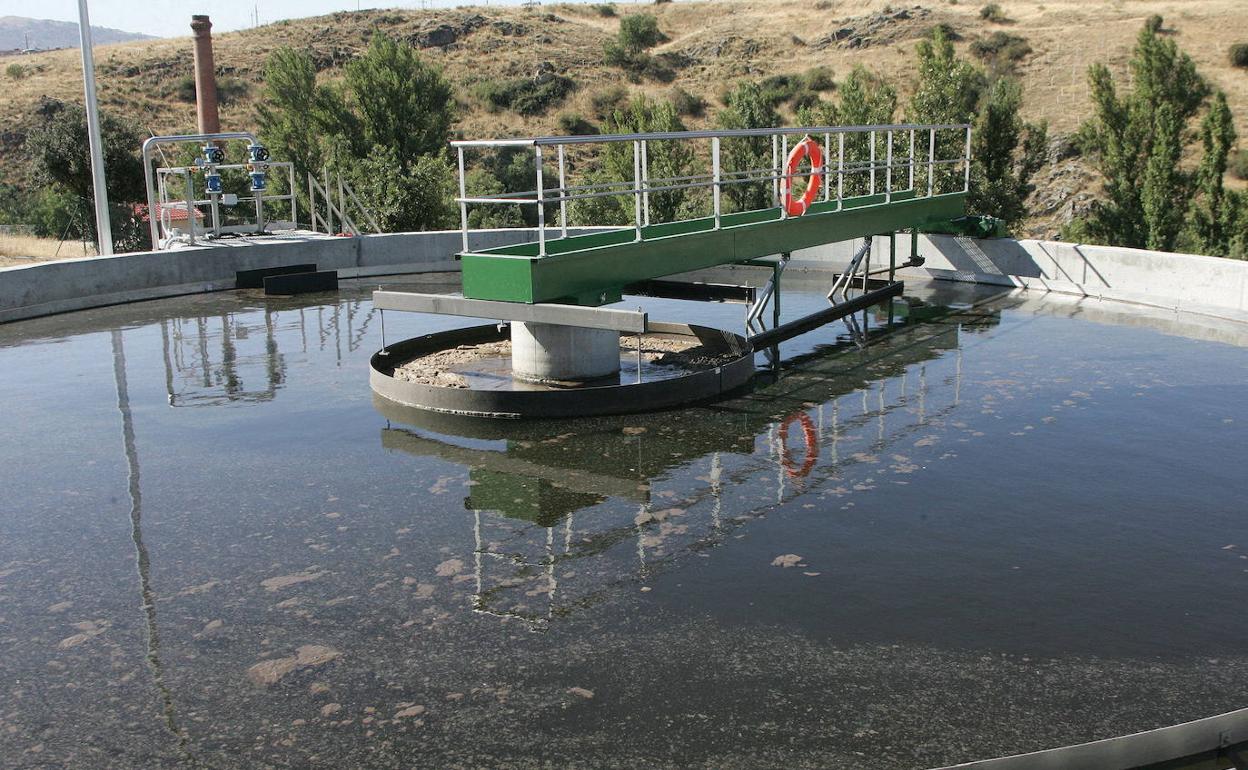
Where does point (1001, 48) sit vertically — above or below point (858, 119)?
above

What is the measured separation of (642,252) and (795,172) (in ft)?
10.6

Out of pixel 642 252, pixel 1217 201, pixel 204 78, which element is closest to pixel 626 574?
pixel 642 252

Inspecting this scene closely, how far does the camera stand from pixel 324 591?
6336 millimetres

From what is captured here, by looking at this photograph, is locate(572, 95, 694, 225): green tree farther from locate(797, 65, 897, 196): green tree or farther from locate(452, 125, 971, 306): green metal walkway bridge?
locate(452, 125, 971, 306): green metal walkway bridge

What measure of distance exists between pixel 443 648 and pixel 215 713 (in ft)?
3.61

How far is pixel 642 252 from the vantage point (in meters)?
11.5

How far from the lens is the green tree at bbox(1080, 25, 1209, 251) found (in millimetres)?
23219

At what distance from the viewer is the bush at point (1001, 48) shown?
6197 cm

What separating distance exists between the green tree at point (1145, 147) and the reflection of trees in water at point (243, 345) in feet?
53.1

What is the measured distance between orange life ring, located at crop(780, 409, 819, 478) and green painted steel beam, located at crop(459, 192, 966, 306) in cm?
233

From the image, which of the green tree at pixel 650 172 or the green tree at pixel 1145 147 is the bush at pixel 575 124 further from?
the green tree at pixel 1145 147

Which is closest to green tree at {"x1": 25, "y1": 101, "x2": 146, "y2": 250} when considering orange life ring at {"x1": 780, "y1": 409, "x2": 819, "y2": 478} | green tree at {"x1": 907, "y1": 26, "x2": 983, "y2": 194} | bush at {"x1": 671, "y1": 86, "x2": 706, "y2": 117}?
green tree at {"x1": 907, "y1": 26, "x2": 983, "y2": 194}

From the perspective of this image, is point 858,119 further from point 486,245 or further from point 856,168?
point 856,168

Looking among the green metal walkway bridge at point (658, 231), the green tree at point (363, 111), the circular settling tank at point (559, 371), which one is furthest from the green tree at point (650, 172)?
the circular settling tank at point (559, 371)
